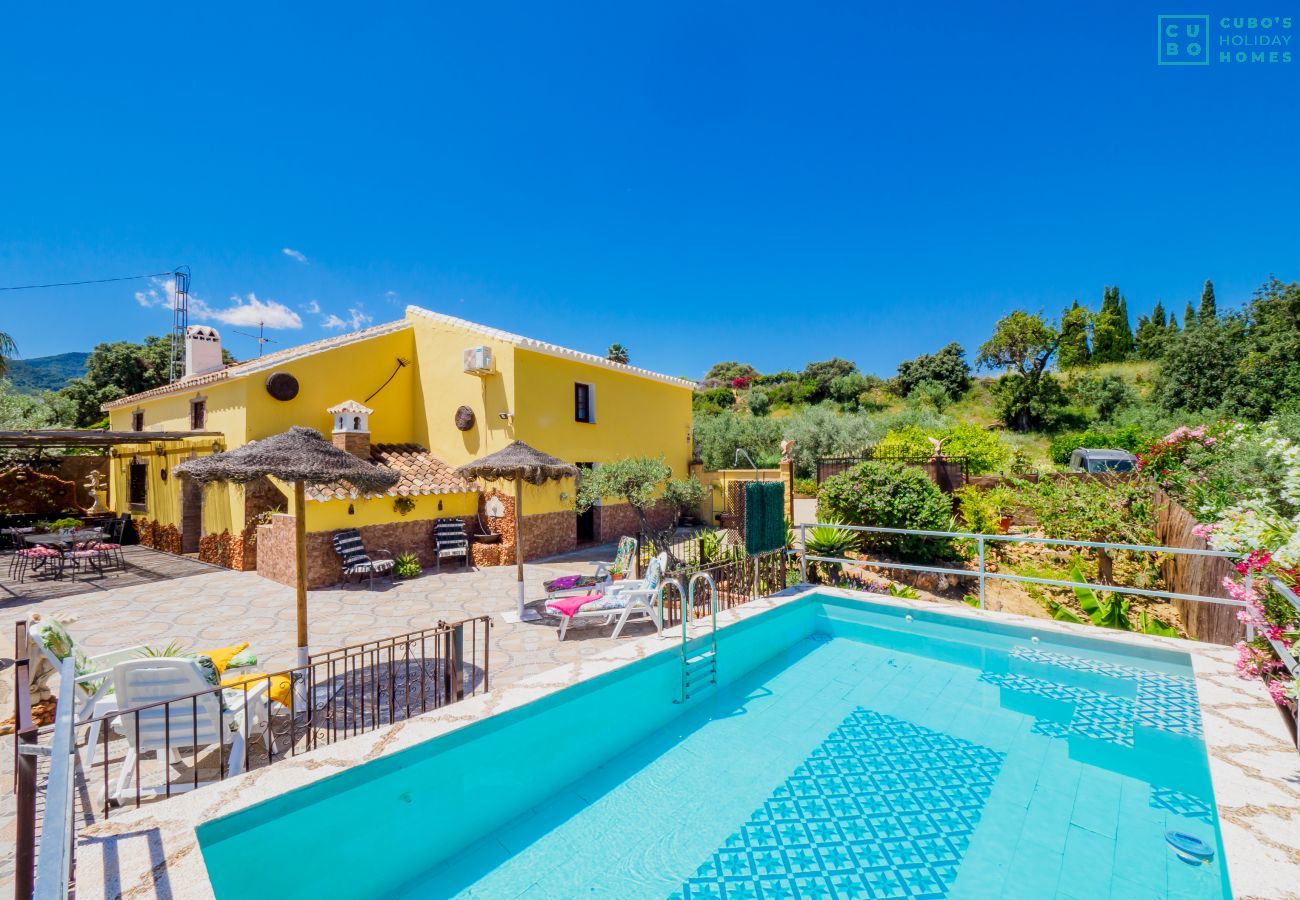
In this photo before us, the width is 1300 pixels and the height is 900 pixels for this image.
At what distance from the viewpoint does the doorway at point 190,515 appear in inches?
583

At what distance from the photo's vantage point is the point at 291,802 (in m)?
3.58

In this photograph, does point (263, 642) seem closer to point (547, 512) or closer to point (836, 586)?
point (547, 512)

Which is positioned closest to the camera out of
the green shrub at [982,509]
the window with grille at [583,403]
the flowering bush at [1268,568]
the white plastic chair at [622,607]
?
the flowering bush at [1268,568]

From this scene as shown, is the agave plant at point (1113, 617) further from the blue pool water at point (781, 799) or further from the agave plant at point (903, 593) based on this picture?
the agave plant at point (903, 593)

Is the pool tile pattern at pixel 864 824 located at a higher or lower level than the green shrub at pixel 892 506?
lower

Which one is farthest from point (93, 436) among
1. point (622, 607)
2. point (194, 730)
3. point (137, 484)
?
point (622, 607)

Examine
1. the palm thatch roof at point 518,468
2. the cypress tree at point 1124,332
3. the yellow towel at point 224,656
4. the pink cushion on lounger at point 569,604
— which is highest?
the cypress tree at point 1124,332

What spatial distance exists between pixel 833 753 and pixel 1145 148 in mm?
17468

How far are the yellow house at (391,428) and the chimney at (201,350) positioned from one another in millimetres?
40

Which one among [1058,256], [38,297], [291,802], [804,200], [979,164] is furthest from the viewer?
[1058,256]

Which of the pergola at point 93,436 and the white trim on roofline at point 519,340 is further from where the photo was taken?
the white trim on roofline at point 519,340

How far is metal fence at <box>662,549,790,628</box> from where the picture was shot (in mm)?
8062

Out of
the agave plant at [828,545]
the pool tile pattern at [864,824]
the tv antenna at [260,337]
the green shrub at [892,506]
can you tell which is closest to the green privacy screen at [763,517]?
the agave plant at [828,545]

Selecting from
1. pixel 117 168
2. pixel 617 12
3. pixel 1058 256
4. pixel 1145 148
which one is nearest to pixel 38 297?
pixel 117 168
